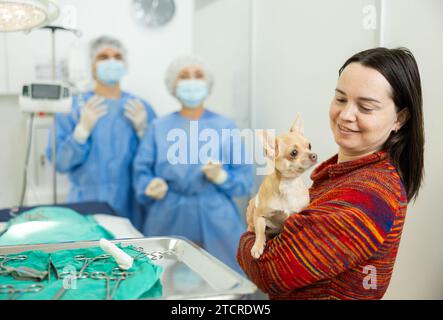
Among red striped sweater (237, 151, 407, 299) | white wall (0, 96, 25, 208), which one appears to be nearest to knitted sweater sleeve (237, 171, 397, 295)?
red striped sweater (237, 151, 407, 299)

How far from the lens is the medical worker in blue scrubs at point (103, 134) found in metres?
1.85

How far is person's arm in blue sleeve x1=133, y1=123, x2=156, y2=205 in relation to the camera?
5.70 ft

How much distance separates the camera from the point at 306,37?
83 cm

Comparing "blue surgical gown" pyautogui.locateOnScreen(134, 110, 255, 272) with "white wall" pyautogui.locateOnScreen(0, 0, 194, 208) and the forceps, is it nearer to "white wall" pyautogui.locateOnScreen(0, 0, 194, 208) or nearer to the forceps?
"white wall" pyautogui.locateOnScreen(0, 0, 194, 208)

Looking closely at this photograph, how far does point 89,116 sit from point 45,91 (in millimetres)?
331

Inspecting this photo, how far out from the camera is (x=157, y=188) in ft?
5.45

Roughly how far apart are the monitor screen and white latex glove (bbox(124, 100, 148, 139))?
16.2 inches

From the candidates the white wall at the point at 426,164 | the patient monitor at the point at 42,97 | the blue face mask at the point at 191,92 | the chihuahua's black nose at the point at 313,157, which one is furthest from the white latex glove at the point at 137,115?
the chihuahua's black nose at the point at 313,157

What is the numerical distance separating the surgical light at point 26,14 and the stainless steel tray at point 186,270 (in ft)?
1.74
